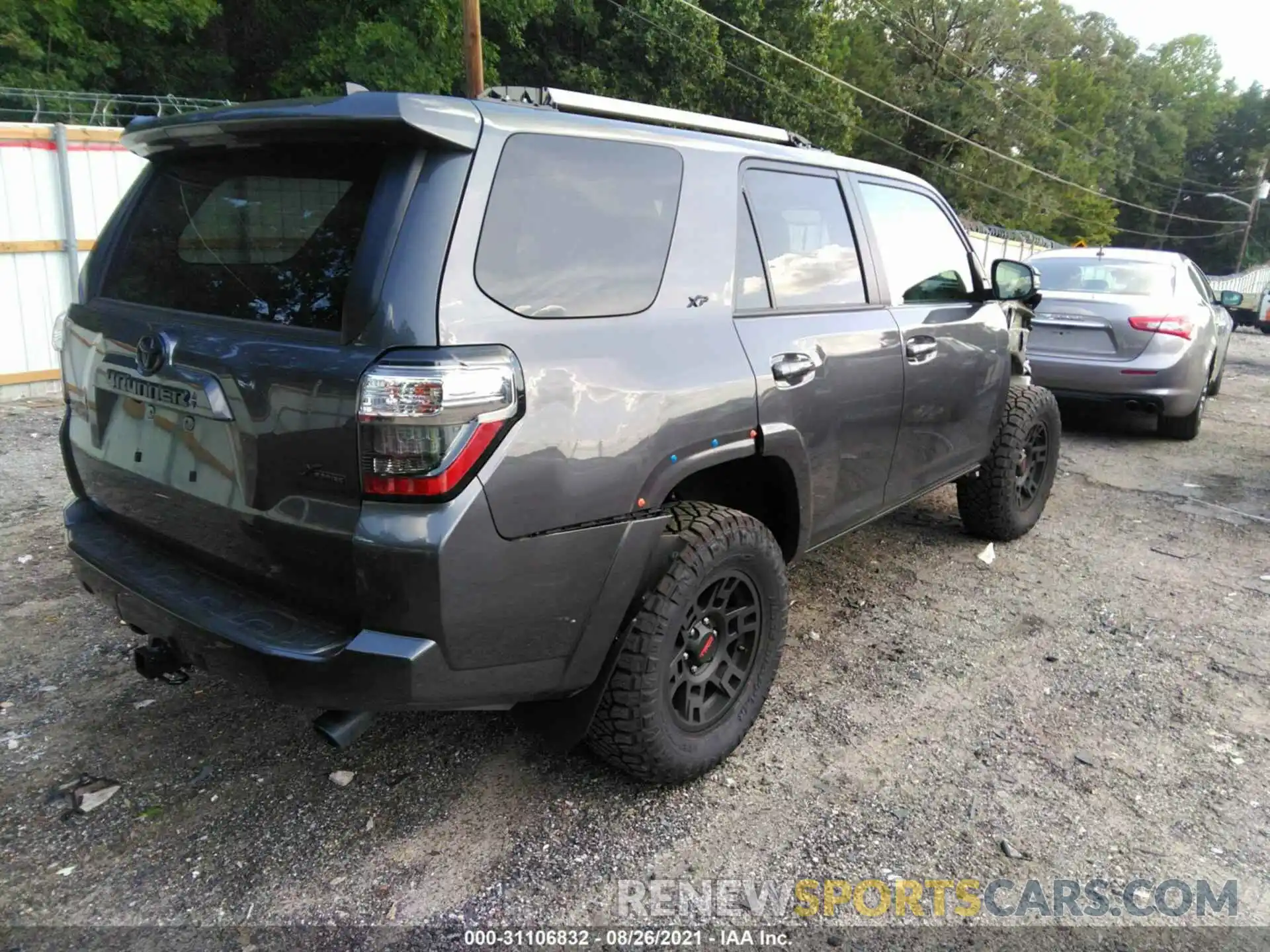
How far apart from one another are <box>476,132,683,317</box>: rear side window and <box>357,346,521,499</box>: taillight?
0.25 meters

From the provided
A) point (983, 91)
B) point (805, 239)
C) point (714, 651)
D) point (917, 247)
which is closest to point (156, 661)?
point (714, 651)

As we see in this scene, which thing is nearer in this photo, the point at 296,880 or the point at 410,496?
the point at 410,496

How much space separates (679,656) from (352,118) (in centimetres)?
166

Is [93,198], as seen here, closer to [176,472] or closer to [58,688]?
[58,688]

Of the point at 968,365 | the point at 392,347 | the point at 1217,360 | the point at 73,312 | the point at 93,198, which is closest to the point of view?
the point at 392,347

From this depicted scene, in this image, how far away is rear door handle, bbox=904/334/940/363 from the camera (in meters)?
3.66

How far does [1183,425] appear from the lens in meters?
7.81

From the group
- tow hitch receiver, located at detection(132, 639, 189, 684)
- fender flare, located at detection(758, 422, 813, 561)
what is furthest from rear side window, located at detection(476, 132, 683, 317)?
tow hitch receiver, located at detection(132, 639, 189, 684)

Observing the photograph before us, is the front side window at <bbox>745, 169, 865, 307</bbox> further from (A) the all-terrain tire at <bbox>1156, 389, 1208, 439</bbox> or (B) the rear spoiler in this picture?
(A) the all-terrain tire at <bbox>1156, 389, 1208, 439</bbox>

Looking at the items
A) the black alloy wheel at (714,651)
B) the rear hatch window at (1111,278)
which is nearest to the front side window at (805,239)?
the black alloy wheel at (714,651)

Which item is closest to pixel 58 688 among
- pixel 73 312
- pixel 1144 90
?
pixel 73 312

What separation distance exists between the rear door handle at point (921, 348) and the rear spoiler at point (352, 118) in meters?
2.16

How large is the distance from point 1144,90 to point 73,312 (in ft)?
287

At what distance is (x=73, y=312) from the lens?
2.79 metres
